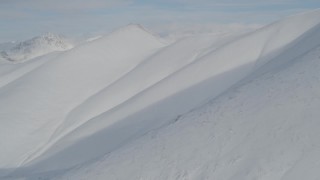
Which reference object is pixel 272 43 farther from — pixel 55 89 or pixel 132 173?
pixel 132 173

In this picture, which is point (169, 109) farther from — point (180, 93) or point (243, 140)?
point (243, 140)

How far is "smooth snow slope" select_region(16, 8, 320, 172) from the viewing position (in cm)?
2308

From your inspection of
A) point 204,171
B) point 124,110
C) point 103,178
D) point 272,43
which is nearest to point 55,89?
point 124,110

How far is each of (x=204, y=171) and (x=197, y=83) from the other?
1536cm

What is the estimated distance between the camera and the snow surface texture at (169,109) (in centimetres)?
1330

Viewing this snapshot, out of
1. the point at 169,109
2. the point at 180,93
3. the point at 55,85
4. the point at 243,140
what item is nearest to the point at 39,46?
the point at 55,85

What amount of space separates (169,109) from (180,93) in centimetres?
233

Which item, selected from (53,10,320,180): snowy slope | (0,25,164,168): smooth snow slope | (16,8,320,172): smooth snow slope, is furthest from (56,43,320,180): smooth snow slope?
(0,25,164,168): smooth snow slope

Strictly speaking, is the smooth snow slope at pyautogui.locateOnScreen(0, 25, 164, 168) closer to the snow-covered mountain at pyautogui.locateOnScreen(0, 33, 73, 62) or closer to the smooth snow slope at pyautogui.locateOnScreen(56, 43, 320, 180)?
the smooth snow slope at pyautogui.locateOnScreen(56, 43, 320, 180)

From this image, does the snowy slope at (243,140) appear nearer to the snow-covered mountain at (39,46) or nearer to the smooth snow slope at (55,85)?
the smooth snow slope at (55,85)

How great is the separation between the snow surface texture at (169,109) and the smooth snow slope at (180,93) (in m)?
0.08

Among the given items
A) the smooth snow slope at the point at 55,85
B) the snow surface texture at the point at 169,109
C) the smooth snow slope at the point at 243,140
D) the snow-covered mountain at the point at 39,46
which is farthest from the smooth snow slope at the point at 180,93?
the snow-covered mountain at the point at 39,46

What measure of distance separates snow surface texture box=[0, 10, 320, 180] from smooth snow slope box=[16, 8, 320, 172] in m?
0.08

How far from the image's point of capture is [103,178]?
14633 mm
